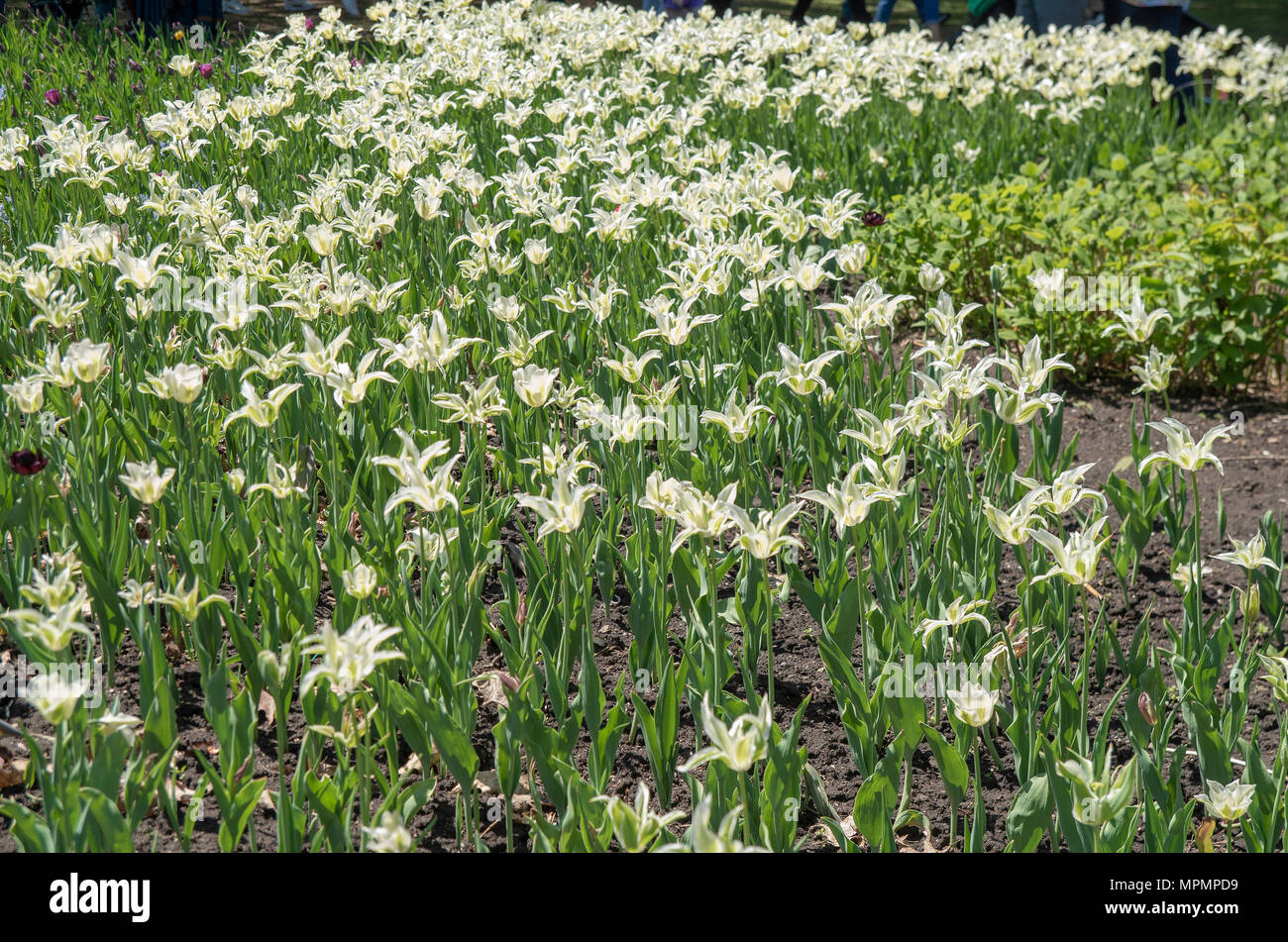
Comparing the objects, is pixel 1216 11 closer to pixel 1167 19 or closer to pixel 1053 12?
pixel 1053 12

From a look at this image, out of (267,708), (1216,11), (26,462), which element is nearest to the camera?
(26,462)

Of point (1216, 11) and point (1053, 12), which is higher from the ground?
point (1216, 11)

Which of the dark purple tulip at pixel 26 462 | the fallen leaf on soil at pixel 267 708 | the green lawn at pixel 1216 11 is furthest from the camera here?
the green lawn at pixel 1216 11

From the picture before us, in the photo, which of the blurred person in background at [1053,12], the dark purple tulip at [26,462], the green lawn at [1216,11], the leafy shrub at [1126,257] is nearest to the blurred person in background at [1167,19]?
the blurred person in background at [1053,12]

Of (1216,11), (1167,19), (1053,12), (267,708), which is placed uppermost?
(1216,11)

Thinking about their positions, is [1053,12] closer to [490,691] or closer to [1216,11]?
[490,691]

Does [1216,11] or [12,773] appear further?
[1216,11]

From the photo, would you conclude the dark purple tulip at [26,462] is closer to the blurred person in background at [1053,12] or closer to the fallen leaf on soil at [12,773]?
the fallen leaf on soil at [12,773]

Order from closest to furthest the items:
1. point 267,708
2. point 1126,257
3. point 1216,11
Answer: point 267,708, point 1126,257, point 1216,11

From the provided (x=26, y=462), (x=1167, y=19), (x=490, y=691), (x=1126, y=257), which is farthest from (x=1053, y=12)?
(x=26, y=462)

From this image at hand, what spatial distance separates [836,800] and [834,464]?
42.9 inches

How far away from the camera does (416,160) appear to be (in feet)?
15.0

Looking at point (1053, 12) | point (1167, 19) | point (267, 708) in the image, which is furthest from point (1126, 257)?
point (1053, 12)

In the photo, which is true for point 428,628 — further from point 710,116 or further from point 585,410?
point 710,116
